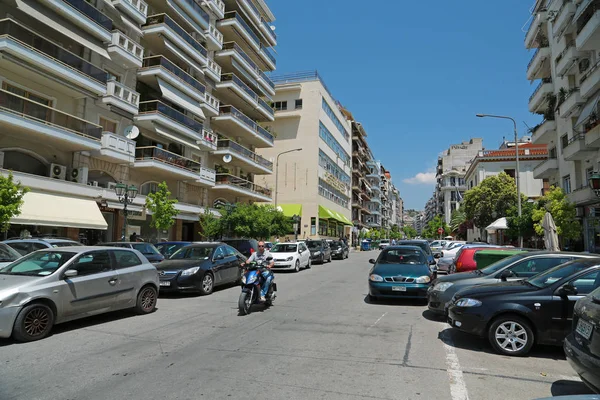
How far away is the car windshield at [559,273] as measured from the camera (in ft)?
20.6

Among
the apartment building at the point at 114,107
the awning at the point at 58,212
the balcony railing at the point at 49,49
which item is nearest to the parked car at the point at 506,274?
the awning at the point at 58,212

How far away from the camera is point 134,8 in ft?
78.4

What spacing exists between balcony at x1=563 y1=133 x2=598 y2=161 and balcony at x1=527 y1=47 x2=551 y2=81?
8.94 m

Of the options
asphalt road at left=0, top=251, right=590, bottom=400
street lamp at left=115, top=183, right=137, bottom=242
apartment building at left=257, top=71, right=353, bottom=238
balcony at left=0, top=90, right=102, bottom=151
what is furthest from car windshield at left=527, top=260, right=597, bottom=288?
apartment building at left=257, top=71, right=353, bottom=238

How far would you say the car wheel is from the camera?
40.0 ft

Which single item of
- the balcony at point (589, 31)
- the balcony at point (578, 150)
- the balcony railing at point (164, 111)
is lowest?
the balcony at point (578, 150)

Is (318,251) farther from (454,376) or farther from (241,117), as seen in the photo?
(454,376)

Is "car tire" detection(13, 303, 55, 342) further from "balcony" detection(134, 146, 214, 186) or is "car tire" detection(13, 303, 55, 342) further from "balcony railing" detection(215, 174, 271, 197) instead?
"balcony railing" detection(215, 174, 271, 197)

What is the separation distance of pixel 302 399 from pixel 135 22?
26.1m

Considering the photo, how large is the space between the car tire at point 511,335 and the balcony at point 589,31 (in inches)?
856

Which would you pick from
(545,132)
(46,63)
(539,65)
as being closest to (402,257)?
(46,63)

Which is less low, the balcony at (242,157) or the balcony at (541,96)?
the balcony at (541,96)

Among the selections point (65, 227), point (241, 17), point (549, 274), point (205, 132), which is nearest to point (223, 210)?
point (205, 132)

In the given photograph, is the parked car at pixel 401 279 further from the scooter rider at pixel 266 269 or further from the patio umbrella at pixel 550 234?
the patio umbrella at pixel 550 234
